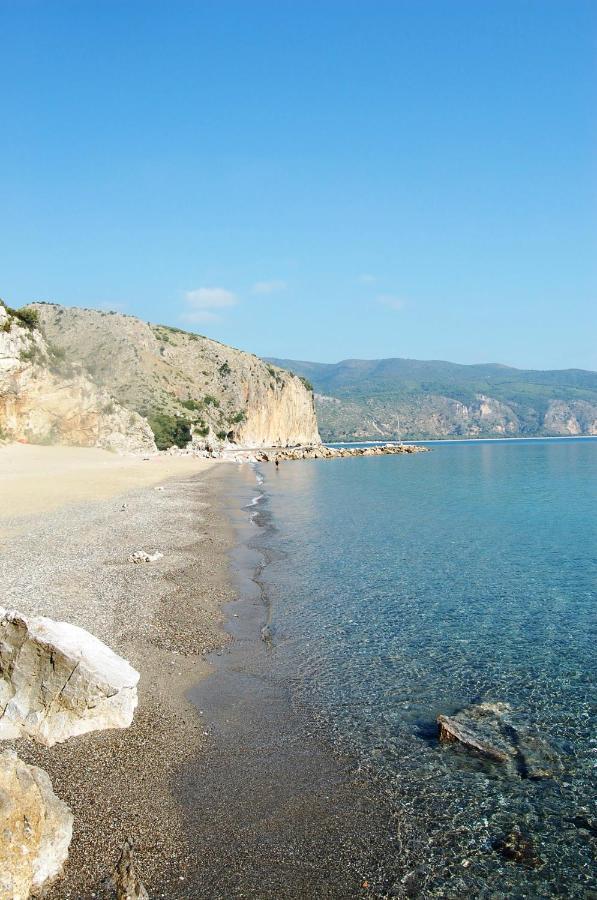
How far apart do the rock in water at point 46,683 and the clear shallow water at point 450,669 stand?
3427mm

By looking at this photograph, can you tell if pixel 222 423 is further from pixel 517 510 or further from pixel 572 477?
pixel 517 510

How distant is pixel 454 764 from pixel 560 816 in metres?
1.42

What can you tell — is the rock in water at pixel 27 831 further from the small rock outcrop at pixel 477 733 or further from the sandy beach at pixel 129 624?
the small rock outcrop at pixel 477 733

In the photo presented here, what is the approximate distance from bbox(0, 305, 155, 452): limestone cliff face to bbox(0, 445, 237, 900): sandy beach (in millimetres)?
34084

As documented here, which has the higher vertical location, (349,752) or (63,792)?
(63,792)

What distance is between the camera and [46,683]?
745 centimetres

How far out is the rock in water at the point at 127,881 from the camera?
5.07 meters

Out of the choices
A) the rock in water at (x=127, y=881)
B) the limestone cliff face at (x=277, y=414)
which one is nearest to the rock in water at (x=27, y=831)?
the rock in water at (x=127, y=881)

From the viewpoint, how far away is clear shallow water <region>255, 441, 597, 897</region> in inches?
245

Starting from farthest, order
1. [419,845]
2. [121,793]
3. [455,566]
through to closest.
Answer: [455,566] → [121,793] → [419,845]

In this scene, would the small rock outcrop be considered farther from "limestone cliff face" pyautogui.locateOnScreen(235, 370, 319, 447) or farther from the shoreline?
"limestone cliff face" pyautogui.locateOnScreen(235, 370, 319, 447)

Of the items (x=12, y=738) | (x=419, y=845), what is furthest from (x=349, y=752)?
(x=12, y=738)

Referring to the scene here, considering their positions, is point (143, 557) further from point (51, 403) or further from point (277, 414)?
point (277, 414)

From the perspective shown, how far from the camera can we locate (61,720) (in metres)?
7.54
